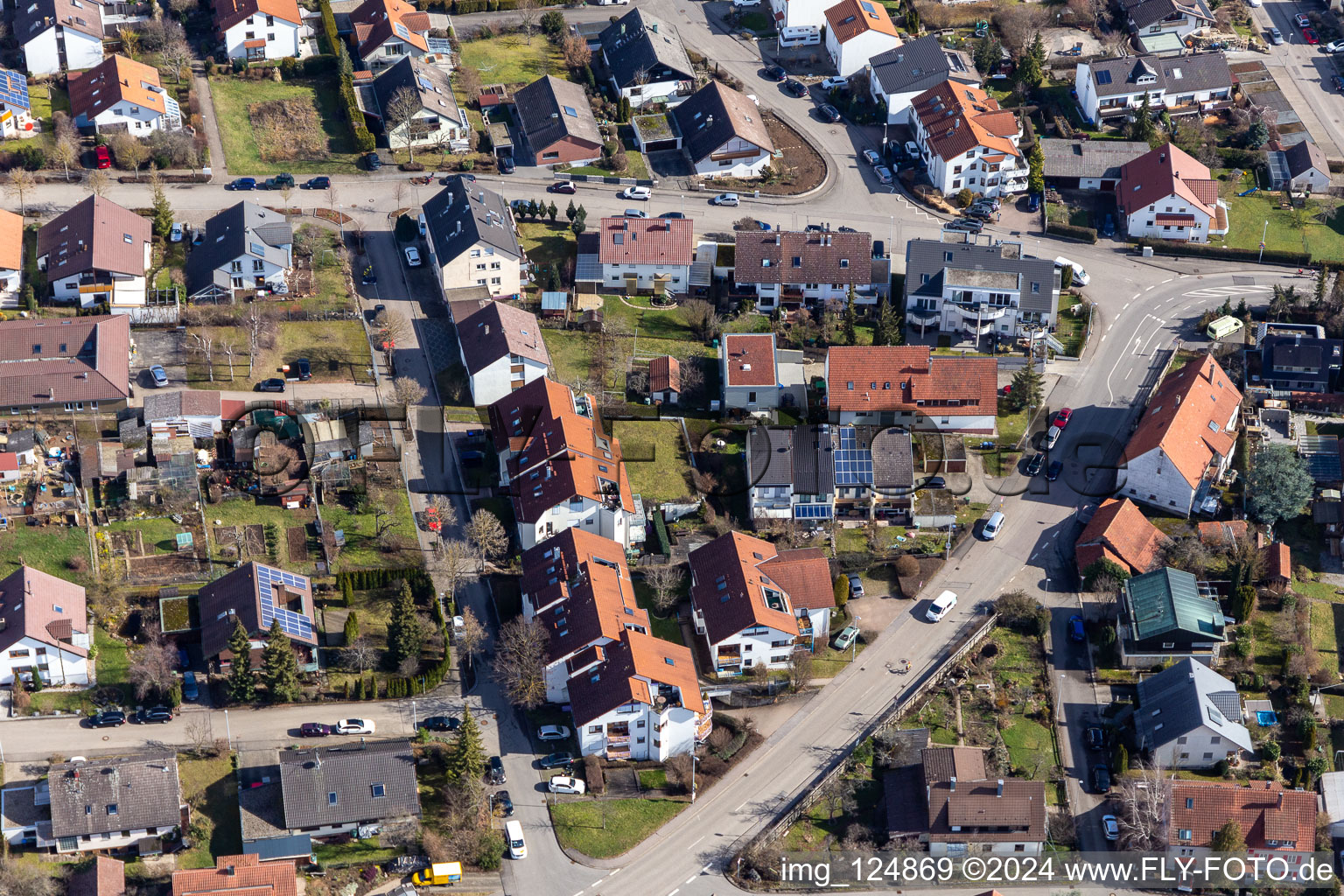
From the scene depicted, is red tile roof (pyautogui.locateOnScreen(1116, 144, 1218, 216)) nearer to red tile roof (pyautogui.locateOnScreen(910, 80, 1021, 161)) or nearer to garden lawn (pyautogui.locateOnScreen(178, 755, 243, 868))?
red tile roof (pyautogui.locateOnScreen(910, 80, 1021, 161))

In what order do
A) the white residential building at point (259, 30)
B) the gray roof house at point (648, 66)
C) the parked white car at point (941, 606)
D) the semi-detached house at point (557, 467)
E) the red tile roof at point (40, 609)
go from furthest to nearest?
1. the white residential building at point (259, 30)
2. the gray roof house at point (648, 66)
3. the semi-detached house at point (557, 467)
4. the parked white car at point (941, 606)
5. the red tile roof at point (40, 609)

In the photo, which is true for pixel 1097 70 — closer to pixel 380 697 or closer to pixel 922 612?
pixel 922 612

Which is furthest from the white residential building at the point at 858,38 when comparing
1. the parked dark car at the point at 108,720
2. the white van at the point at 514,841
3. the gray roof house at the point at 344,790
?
the parked dark car at the point at 108,720

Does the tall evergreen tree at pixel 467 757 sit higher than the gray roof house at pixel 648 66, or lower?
lower

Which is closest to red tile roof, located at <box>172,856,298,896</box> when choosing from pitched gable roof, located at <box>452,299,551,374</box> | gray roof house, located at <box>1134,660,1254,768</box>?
pitched gable roof, located at <box>452,299,551,374</box>

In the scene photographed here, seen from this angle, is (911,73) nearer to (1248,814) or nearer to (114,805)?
(1248,814)

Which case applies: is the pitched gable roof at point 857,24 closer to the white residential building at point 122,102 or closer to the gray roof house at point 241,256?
the gray roof house at point 241,256

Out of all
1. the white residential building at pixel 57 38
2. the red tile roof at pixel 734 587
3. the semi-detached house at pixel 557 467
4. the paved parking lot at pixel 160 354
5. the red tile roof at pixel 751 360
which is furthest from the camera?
the white residential building at pixel 57 38
